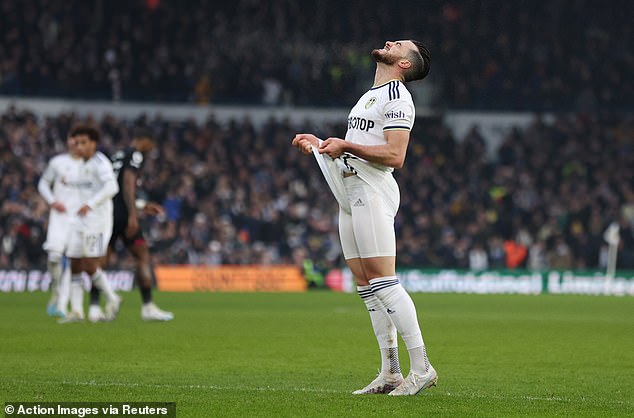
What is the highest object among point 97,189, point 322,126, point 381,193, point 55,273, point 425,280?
point 322,126

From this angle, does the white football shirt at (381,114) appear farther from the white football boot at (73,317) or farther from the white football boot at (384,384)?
the white football boot at (73,317)

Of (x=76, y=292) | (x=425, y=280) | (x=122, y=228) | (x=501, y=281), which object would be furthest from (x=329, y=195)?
(x=76, y=292)

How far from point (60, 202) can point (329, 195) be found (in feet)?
61.2

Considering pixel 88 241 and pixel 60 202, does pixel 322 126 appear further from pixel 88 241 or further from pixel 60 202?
pixel 88 241

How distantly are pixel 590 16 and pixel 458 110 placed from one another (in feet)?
21.3

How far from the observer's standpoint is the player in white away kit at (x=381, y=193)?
8195mm

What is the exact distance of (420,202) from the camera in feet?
117

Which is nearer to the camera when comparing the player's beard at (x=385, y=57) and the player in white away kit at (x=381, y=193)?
the player in white away kit at (x=381, y=193)

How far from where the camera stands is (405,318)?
823 cm

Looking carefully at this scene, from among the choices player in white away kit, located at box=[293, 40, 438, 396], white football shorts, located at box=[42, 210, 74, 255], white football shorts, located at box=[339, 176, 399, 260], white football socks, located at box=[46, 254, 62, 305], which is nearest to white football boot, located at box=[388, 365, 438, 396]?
player in white away kit, located at box=[293, 40, 438, 396]

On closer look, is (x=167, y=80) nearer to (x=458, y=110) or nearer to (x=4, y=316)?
(x=458, y=110)

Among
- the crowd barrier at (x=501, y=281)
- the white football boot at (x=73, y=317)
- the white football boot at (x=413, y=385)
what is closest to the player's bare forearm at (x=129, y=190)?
the white football boot at (x=73, y=317)

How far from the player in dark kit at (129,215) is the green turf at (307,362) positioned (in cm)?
39

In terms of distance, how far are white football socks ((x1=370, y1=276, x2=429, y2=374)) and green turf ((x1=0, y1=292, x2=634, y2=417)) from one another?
0.84 feet
